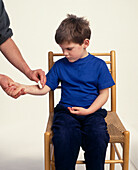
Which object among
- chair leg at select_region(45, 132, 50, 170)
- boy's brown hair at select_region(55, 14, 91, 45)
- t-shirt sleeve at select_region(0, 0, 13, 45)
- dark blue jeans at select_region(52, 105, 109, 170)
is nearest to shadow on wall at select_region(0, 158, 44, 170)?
chair leg at select_region(45, 132, 50, 170)

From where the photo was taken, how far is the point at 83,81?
1.86 metres

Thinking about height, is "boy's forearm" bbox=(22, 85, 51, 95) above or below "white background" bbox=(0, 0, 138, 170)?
below

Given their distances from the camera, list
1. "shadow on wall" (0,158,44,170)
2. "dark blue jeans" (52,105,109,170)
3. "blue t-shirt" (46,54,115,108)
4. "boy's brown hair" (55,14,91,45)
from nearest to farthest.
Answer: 1. "dark blue jeans" (52,105,109,170)
2. "boy's brown hair" (55,14,91,45)
3. "blue t-shirt" (46,54,115,108)
4. "shadow on wall" (0,158,44,170)

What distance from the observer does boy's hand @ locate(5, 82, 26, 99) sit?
5.82 ft

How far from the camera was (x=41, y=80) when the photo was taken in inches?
72.2

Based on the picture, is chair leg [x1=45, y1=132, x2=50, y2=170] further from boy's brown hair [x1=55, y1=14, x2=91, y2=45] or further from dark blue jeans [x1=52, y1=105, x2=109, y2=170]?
boy's brown hair [x1=55, y1=14, x2=91, y2=45]

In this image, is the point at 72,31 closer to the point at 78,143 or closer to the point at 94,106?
the point at 94,106

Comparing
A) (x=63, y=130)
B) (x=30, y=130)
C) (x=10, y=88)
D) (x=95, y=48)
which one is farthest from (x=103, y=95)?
(x=30, y=130)

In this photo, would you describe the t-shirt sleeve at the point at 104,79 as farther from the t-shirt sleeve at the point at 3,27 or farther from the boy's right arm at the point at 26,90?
the t-shirt sleeve at the point at 3,27

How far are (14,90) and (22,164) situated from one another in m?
0.91

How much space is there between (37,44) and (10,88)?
3.92ft

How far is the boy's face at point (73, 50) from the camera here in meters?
1.76

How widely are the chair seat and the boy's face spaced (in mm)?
404

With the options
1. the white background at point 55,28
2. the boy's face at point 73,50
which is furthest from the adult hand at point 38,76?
the white background at point 55,28
